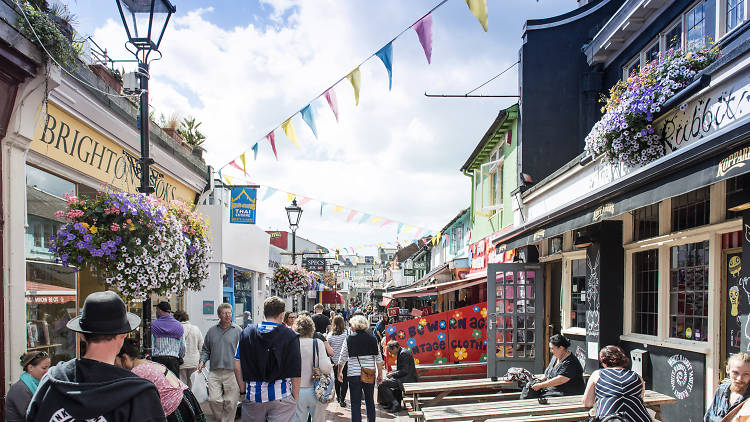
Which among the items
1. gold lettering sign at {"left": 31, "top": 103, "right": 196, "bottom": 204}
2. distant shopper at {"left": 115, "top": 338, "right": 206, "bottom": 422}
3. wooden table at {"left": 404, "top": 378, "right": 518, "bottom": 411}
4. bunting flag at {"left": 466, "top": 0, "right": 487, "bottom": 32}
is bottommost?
wooden table at {"left": 404, "top": 378, "right": 518, "bottom": 411}

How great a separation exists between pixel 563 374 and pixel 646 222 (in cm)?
256

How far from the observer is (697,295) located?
23.1ft

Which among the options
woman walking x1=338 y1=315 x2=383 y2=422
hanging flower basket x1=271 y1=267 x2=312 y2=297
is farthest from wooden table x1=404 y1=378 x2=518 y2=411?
hanging flower basket x1=271 y1=267 x2=312 y2=297

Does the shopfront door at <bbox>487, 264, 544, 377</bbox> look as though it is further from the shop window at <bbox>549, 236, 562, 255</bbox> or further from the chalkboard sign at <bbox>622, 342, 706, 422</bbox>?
the chalkboard sign at <bbox>622, 342, 706, 422</bbox>

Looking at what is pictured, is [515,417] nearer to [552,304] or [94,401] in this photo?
[94,401]

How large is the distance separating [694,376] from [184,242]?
5.99m

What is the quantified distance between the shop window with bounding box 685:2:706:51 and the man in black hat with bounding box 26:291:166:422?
7.54 metres

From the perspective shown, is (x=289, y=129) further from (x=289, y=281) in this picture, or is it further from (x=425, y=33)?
(x=289, y=281)

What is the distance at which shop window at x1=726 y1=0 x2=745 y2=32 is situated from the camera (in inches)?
Answer: 270

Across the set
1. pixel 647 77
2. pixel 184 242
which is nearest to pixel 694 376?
pixel 647 77

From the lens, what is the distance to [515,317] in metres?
11.4

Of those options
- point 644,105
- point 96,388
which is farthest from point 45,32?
point 644,105

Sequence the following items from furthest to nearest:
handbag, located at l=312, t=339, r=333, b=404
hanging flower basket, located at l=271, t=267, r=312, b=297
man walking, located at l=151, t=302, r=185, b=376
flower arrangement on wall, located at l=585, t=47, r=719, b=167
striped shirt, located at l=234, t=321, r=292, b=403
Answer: hanging flower basket, located at l=271, t=267, r=312, b=297 → man walking, located at l=151, t=302, r=185, b=376 → flower arrangement on wall, located at l=585, t=47, r=719, b=167 → handbag, located at l=312, t=339, r=333, b=404 → striped shirt, located at l=234, t=321, r=292, b=403

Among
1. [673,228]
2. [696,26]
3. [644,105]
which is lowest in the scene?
[673,228]
